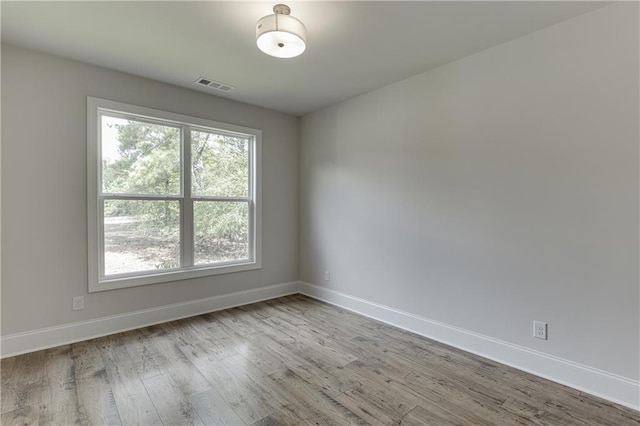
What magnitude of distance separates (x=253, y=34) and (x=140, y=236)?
236 cm

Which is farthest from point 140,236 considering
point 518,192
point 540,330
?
point 540,330

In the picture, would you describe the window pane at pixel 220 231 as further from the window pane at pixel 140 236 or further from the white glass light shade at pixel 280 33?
the white glass light shade at pixel 280 33

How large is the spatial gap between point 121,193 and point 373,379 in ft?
9.78

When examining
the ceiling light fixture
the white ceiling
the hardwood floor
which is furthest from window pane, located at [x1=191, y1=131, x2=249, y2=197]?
the ceiling light fixture

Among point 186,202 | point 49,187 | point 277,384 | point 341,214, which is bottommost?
point 277,384

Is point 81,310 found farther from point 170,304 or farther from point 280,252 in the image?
Result: point 280,252

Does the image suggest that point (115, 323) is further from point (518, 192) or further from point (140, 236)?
point (518, 192)

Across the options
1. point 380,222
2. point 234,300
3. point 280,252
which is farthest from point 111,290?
point 380,222

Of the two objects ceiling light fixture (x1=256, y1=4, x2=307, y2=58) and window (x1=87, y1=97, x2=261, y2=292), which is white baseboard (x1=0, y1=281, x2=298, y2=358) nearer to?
window (x1=87, y1=97, x2=261, y2=292)

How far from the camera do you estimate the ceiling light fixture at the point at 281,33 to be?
192 cm

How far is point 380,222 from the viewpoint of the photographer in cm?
347

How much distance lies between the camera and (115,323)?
3.04 m

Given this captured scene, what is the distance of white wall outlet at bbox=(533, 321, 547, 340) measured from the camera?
2.29 meters

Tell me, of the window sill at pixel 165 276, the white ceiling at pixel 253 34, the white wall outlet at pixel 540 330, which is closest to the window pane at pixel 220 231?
the window sill at pixel 165 276
